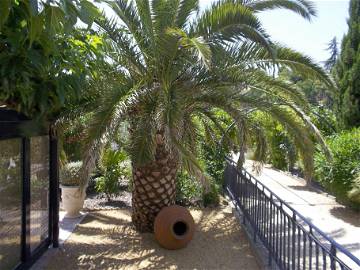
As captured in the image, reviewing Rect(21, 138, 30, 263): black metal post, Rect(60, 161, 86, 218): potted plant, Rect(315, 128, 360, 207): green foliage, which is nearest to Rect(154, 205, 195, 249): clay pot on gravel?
Rect(21, 138, 30, 263): black metal post

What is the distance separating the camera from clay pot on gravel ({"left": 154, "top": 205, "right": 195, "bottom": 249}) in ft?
20.6

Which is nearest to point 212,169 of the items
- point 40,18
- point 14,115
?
point 14,115

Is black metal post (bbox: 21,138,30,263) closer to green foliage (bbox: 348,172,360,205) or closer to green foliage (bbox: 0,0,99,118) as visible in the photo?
green foliage (bbox: 0,0,99,118)

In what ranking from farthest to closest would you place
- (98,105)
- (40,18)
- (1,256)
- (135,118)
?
1. (135,118)
2. (98,105)
3. (1,256)
4. (40,18)

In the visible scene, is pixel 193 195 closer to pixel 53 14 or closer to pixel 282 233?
pixel 282 233

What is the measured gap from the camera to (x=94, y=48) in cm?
480

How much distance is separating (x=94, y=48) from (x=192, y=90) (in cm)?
204

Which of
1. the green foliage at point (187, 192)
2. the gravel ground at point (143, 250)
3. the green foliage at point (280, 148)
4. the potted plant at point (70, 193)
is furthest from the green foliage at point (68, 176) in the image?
the green foliage at point (280, 148)

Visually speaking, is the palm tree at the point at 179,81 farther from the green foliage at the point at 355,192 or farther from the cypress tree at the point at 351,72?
the cypress tree at the point at 351,72

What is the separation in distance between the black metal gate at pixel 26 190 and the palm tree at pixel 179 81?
34.8 inches

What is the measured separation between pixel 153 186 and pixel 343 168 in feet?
14.2

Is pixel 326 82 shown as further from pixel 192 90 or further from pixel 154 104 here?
pixel 154 104

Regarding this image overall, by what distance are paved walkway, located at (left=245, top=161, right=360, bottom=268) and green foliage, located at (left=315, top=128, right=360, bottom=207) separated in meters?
0.43

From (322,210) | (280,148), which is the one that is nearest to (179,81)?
(322,210)
